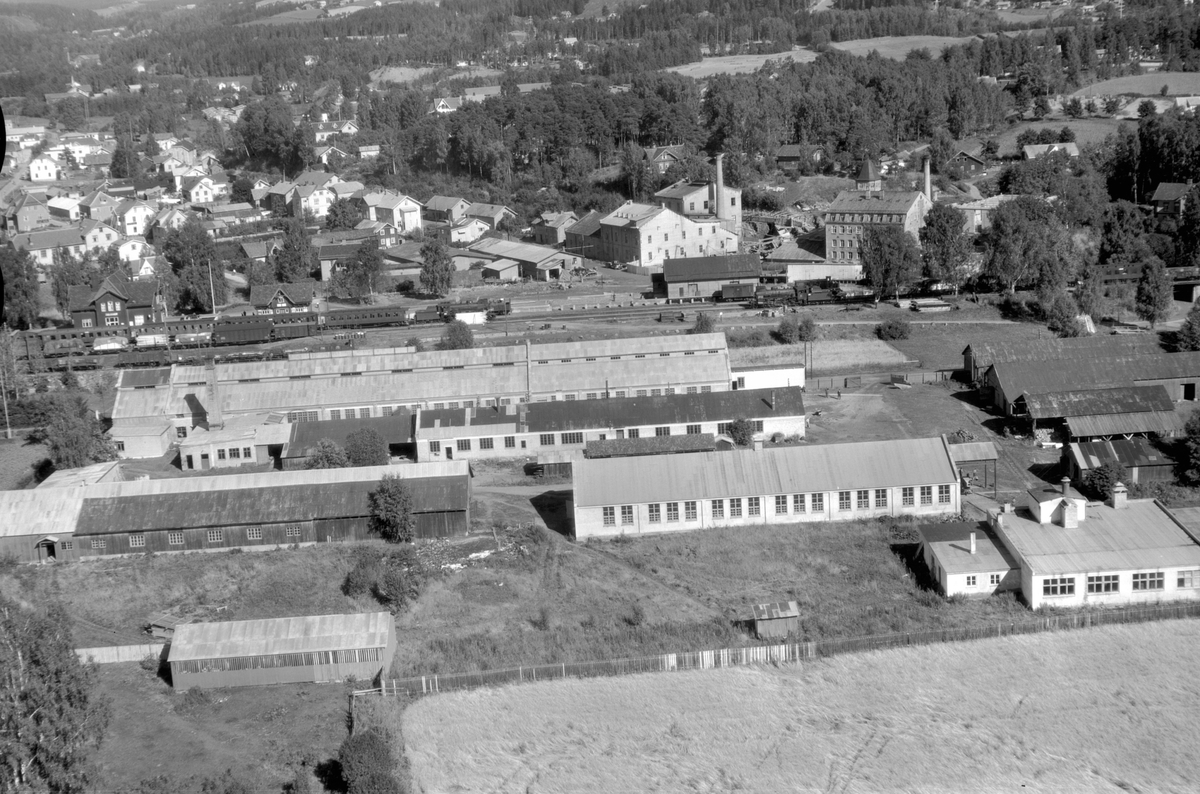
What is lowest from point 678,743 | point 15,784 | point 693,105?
point 678,743

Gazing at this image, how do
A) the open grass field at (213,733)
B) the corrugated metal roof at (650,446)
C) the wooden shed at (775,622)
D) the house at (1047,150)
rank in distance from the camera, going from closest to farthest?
1. the open grass field at (213,733)
2. the wooden shed at (775,622)
3. the corrugated metal roof at (650,446)
4. the house at (1047,150)

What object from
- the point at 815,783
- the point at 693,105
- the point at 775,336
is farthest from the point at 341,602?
the point at 693,105

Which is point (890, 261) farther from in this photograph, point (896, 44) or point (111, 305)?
point (896, 44)

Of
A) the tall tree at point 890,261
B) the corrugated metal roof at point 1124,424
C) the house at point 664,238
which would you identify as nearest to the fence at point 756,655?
the corrugated metal roof at point 1124,424

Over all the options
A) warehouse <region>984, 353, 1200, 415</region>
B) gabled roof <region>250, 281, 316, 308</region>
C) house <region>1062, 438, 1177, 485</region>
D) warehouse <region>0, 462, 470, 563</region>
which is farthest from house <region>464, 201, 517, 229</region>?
house <region>1062, 438, 1177, 485</region>

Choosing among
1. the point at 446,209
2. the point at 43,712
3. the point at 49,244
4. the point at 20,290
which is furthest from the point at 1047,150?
the point at 43,712

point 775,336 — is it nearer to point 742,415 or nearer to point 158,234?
point 742,415

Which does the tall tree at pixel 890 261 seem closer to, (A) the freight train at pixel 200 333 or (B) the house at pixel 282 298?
(A) the freight train at pixel 200 333
